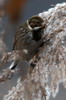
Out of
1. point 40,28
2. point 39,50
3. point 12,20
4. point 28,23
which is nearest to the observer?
point 12,20

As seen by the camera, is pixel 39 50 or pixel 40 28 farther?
pixel 40 28

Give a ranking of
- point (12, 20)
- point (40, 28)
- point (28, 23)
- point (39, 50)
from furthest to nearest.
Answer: point (28, 23) < point (40, 28) < point (39, 50) < point (12, 20)

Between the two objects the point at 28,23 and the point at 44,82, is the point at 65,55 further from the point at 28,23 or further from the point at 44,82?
the point at 28,23

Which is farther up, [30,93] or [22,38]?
[22,38]

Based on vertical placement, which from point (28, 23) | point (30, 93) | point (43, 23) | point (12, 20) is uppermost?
point (28, 23)

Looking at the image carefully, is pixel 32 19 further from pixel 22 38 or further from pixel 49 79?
pixel 49 79

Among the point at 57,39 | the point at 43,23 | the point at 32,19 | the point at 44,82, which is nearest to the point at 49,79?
the point at 44,82

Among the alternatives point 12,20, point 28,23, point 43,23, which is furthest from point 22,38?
point 12,20
